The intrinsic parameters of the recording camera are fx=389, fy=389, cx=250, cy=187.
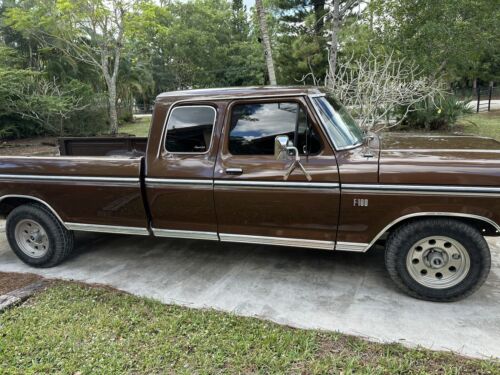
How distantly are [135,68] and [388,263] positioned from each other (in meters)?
25.6

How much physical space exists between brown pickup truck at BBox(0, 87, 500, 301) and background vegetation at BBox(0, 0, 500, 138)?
4701 mm

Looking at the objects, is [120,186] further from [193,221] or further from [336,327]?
[336,327]

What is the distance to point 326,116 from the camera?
139 inches

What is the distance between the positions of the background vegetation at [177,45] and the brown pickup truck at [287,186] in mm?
4701

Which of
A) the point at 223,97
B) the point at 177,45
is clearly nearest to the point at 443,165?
the point at 223,97

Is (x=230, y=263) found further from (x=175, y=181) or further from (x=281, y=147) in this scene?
(x=281, y=147)

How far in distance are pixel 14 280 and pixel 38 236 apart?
1.79 feet

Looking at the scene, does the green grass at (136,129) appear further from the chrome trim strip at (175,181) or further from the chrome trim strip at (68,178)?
the chrome trim strip at (175,181)

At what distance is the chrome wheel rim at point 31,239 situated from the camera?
449 cm

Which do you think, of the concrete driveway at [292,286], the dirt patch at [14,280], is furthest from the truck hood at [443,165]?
the dirt patch at [14,280]

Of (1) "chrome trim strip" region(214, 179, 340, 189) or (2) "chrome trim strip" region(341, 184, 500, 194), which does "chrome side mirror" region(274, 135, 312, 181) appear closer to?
(1) "chrome trim strip" region(214, 179, 340, 189)

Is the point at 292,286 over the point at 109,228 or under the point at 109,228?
under

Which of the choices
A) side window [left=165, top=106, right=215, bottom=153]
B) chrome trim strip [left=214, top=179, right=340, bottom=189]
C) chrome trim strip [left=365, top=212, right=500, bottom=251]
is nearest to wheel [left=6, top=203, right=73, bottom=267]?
side window [left=165, top=106, right=215, bottom=153]

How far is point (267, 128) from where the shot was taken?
3602mm
